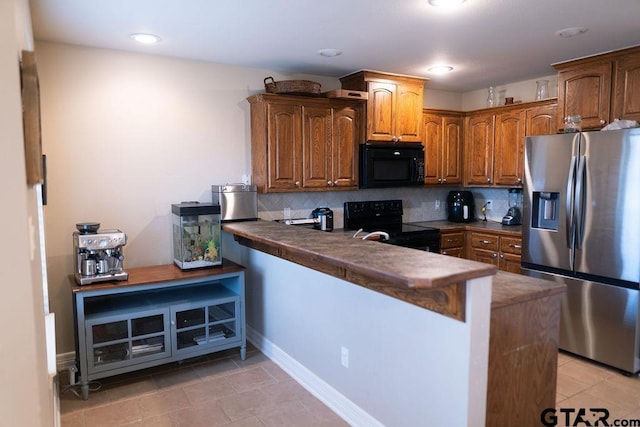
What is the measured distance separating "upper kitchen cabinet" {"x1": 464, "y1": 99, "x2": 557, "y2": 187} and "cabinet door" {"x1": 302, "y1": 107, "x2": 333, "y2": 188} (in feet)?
6.18

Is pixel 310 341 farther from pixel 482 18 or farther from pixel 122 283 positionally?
pixel 482 18

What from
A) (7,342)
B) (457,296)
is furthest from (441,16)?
(7,342)

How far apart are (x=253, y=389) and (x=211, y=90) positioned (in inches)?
95.8

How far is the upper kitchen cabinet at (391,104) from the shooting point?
4.13m

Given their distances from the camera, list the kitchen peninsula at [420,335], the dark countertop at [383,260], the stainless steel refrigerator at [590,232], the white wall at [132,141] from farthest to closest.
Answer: the white wall at [132,141]
the stainless steel refrigerator at [590,232]
the kitchen peninsula at [420,335]
the dark countertop at [383,260]

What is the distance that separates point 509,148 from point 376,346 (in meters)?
3.12

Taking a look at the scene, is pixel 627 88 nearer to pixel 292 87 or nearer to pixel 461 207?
pixel 461 207

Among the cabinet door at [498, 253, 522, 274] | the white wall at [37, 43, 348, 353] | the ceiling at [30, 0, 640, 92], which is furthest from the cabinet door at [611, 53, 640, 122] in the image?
the white wall at [37, 43, 348, 353]

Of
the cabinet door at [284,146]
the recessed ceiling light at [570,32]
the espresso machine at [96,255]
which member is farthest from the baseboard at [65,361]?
the recessed ceiling light at [570,32]

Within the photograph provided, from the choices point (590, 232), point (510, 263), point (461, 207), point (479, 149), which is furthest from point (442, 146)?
point (590, 232)

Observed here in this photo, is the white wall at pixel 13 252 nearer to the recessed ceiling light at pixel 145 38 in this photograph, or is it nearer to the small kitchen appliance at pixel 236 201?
the recessed ceiling light at pixel 145 38

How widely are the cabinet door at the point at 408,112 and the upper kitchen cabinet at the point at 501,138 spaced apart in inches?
33.8

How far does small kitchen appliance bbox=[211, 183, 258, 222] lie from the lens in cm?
361

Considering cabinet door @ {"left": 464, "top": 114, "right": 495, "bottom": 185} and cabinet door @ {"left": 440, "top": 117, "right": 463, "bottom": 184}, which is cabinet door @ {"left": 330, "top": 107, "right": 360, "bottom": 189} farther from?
cabinet door @ {"left": 464, "top": 114, "right": 495, "bottom": 185}
